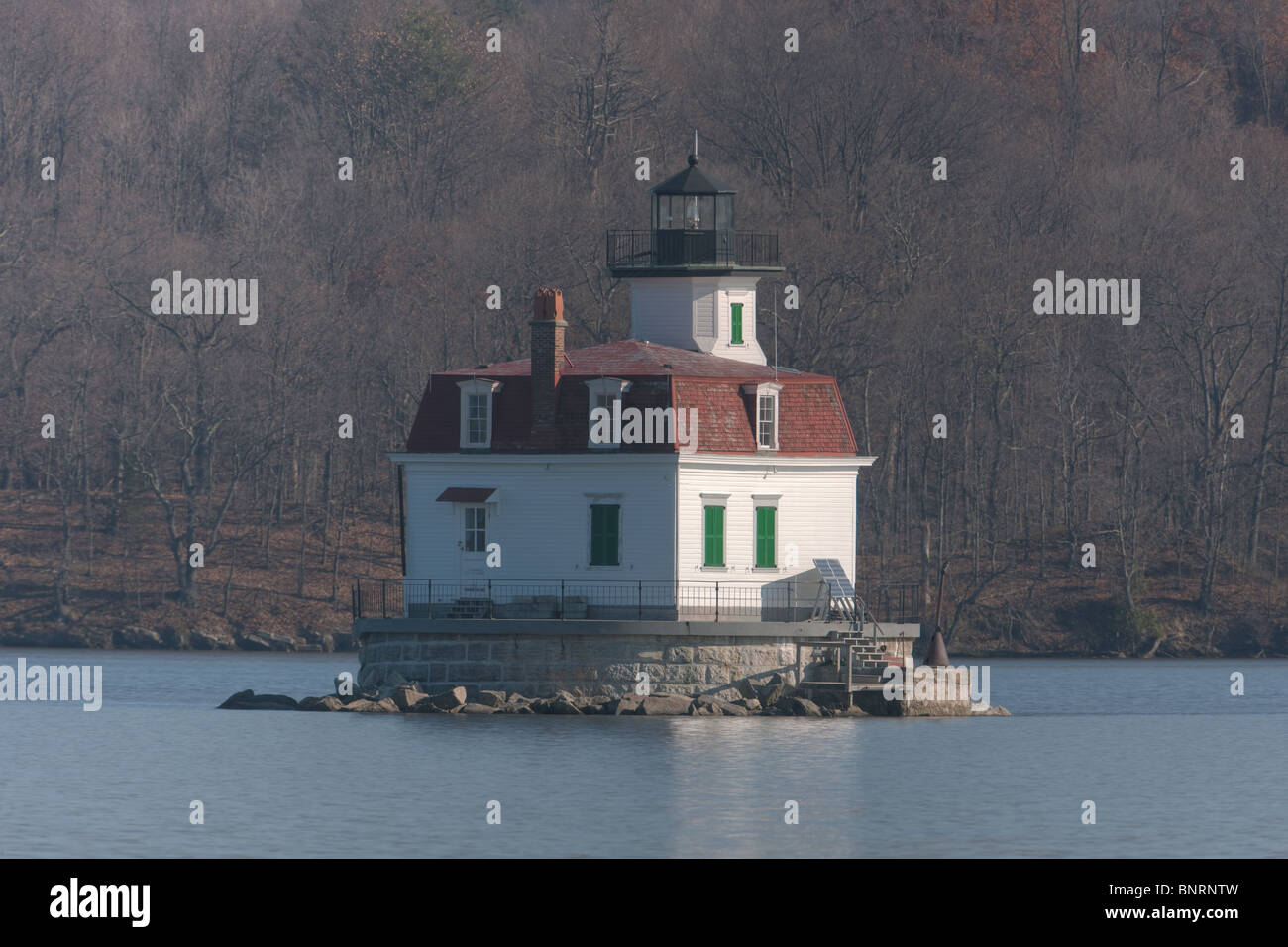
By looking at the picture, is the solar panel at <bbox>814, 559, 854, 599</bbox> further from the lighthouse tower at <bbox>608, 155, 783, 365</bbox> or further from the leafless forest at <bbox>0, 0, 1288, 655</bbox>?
the leafless forest at <bbox>0, 0, 1288, 655</bbox>

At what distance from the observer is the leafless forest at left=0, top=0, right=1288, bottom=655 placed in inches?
3406

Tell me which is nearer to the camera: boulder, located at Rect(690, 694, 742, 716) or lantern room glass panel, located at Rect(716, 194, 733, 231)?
Result: boulder, located at Rect(690, 694, 742, 716)

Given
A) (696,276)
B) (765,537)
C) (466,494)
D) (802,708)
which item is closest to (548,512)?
(466,494)

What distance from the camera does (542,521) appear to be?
59281 mm

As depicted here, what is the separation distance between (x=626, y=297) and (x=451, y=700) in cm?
3219

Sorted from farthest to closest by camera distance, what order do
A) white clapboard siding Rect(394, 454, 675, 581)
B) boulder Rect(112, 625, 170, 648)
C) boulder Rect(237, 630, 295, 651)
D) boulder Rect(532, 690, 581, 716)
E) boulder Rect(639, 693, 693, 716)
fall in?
boulder Rect(237, 630, 295, 651) → boulder Rect(112, 625, 170, 648) → white clapboard siding Rect(394, 454, 675, 581) → boulder Rect(532, 690, 581, 716) → boulder Rect(639, 693, 693, 716)

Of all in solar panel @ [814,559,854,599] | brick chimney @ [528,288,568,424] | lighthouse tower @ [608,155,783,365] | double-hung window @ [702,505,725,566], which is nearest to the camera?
double-hung window @ [702,505,725,566]

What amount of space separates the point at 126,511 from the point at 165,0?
39.7 m

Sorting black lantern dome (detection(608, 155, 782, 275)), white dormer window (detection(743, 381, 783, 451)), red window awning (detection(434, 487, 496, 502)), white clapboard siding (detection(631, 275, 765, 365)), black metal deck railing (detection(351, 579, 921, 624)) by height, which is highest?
black lantern dome (detection(608, 155, 782, 275))

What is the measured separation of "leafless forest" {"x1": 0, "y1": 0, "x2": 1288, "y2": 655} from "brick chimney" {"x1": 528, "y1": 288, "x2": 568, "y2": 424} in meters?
25.9

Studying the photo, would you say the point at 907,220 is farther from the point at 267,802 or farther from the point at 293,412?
the point at 267,802

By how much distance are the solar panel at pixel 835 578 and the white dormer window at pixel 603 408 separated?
5227mm

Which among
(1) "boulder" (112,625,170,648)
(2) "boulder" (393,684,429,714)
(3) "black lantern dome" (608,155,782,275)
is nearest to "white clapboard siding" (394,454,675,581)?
(2) "boulder" (393,684,429,714)

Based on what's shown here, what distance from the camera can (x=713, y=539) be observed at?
5909cm
